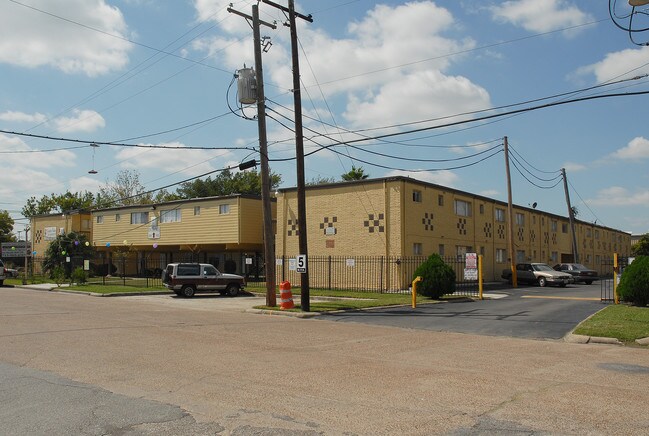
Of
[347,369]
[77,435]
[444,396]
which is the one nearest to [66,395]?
[77,435]

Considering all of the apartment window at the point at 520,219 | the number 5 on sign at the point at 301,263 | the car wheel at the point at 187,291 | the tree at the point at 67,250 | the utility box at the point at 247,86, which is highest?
the utility box at the point at 247,86

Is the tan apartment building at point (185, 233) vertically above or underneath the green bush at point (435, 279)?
above

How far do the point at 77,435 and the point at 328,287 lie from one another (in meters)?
27.8

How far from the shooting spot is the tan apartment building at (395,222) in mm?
31562

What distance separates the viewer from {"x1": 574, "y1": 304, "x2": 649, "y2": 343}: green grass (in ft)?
43.5

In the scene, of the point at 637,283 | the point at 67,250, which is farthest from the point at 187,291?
the point at 67,250

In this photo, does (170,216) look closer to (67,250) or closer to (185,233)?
(185,233)

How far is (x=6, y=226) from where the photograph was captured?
78688mm

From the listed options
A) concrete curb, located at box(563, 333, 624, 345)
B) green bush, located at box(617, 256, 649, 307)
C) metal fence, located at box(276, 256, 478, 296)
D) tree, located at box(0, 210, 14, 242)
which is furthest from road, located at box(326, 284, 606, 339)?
tree, located at box(0, 210, 14, 242)

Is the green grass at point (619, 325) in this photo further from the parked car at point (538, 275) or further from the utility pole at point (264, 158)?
the parked car at point (538, 275)

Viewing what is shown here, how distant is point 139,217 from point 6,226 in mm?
42801

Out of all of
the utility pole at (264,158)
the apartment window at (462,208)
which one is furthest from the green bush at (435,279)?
the apartment window at (462,208)

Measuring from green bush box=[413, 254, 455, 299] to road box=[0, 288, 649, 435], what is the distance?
10.5m

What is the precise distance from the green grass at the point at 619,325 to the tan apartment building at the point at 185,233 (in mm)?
20257
